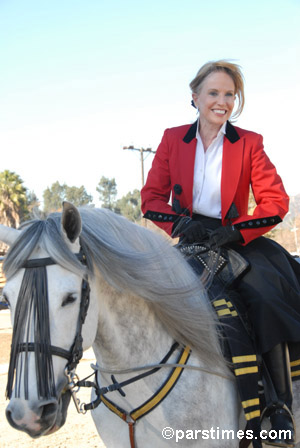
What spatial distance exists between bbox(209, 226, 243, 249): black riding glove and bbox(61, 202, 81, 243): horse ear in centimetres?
112

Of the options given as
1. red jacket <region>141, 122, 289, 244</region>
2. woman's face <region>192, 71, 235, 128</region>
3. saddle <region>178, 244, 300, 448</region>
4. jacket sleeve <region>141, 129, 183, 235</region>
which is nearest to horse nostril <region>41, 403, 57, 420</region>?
saddle <region>178, 244, 300, 448</region>

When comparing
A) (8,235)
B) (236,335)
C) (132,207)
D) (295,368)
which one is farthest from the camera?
(132,207)

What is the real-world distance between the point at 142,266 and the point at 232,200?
1.04m

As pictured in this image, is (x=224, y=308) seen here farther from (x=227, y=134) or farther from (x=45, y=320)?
(x=227, y=134)

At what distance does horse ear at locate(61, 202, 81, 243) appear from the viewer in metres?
2.24

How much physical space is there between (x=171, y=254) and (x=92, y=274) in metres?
0.63

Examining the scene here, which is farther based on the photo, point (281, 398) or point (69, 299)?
point (281, 398)

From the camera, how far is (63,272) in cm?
221

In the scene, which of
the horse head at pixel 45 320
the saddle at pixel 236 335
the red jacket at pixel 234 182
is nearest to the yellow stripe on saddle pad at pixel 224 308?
the saddle at pixel 236 335

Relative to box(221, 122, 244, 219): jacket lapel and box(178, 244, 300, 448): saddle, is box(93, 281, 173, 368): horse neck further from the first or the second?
box(221, 122, 244, 219): jacket lapel

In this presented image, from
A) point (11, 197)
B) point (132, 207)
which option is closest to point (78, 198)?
point (11, 197)

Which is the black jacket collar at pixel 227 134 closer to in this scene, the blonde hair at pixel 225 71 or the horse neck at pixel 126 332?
the blonde hair at pixel 225 71

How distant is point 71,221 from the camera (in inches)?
90.3

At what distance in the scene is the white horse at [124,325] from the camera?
2131mm
